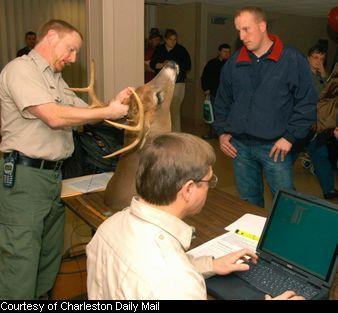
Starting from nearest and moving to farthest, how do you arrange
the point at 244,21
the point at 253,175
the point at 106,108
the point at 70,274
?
1. the point at 106,108
2. the point at 244,21
3. the point at 253,175
4. the point at 70,274

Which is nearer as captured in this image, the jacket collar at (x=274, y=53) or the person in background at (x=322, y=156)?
the jacket collar at (x=274, y=53)

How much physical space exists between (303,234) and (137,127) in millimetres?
779

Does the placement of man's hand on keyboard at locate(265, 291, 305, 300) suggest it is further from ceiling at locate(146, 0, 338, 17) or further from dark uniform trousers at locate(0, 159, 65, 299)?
ceiling at locate(146, 0, 338, 17)

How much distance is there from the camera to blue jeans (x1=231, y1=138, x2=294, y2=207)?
2.35m

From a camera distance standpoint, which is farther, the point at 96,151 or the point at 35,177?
the point at 96,151

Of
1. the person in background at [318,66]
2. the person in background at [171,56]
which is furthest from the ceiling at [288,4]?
the person in background at [318,66]

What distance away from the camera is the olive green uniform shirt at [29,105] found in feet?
6.01

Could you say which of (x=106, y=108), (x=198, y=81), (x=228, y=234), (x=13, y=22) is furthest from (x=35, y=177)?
(x=198, y=81)

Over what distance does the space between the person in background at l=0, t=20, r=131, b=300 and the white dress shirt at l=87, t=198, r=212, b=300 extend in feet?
2.78

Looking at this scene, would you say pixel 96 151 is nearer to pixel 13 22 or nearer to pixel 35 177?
pixel 35 177

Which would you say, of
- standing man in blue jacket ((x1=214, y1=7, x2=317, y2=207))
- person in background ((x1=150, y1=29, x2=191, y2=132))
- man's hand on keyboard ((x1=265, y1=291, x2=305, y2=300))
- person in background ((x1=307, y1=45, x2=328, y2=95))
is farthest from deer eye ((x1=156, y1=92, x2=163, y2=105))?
person in background ((x1=150, y1=29, x2=191, y2=132))

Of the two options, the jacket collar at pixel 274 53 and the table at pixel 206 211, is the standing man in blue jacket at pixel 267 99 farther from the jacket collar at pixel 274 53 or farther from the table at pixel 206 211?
the table at pixel 206 211

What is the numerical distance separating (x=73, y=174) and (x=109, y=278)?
5.88ft

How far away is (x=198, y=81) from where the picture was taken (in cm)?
840
